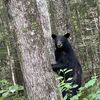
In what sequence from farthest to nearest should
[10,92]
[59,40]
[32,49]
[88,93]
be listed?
[59,40], [10,92], [88,93], [32,49]

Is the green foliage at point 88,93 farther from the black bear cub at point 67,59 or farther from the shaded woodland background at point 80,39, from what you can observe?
the shaded woodland background at point 80,39

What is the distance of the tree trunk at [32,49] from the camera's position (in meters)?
4.68

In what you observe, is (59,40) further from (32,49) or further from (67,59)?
(32,49)

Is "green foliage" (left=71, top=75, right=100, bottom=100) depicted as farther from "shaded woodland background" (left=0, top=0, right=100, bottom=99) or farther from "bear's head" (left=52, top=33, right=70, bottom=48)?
"shaded woodland background" (left=0, top=0, right=100, bottom=99)

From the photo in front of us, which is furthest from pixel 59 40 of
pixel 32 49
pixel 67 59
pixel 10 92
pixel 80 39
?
pixel 80 39

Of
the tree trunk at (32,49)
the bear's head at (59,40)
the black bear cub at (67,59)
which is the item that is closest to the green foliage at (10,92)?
the tree trunk at (32,49)

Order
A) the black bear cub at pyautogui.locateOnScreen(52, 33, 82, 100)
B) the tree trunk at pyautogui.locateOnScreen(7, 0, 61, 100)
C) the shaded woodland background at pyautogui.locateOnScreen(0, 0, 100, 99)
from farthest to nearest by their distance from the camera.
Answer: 1. the shaded woodland background at pyautogui.locateOnScreen(0, 0, 100, 99)
2. the black bear cub at pyautogui.locateOnScreen(52, 33, 82, 100)
3. the tree trunk at pyautogui.locateOnScreen(7, 0, 61, 100)

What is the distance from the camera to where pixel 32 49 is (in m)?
4.68

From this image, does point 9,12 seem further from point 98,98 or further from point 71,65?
point 71,65

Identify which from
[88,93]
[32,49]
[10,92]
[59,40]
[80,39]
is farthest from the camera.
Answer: [80,39]

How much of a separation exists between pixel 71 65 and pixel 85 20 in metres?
11.6

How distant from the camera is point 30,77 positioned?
4707 mm

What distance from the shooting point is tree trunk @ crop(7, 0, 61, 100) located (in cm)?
468

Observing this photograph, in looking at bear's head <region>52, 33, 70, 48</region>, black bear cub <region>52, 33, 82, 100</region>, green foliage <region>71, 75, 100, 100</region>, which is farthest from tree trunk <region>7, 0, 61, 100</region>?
bear's head <region>52, 33, 70, 48</region>
